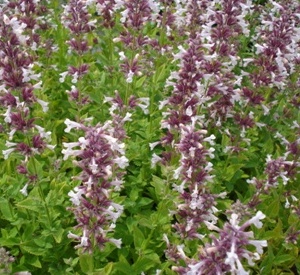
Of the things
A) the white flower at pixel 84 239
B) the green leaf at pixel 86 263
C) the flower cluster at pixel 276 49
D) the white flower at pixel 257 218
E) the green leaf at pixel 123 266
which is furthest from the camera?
the flower cluster at pixel 276 49

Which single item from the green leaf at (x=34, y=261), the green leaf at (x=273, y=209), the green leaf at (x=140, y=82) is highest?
the green leaf at (x=140, y=82)

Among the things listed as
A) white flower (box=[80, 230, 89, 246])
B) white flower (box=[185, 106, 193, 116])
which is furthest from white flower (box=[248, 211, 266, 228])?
white flower (box=[185, 106, 193, 116])

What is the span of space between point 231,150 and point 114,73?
2549 millimetres

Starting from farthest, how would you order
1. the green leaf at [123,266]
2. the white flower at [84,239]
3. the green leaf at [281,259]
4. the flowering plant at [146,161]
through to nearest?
the green leaf at [281,259], the green leaf at [123,266], the flowering plant at [146,161], the white flower at [84,239]

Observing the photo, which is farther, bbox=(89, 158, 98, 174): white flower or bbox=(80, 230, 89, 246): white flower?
bbox=(80, 230, 89, 246): white flower

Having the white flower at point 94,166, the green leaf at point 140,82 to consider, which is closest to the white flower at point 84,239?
the white flower at point 94,166

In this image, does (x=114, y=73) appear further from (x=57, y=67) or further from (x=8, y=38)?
(x=8, y=38)

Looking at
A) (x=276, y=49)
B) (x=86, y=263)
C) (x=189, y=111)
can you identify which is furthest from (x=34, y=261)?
(x=276, y=49)

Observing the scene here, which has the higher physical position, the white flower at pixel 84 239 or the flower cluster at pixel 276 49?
the flower cluster at pixel 276 49

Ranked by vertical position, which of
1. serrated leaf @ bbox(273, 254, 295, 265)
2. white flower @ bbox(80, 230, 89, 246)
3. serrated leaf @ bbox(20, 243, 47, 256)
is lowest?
serrated leaf @ bbox(20, 243, 47, 256)

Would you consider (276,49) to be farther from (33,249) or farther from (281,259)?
(33,249)

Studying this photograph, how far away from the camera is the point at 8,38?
4121 mm

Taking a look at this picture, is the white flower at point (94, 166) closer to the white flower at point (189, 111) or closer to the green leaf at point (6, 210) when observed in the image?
the white flower at point (189, 111)

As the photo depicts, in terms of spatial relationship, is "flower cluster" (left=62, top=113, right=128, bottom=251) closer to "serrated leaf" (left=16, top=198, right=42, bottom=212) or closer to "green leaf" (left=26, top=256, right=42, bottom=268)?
"serrated leaf" (left=16, top=198, right=42, bottom=212)
